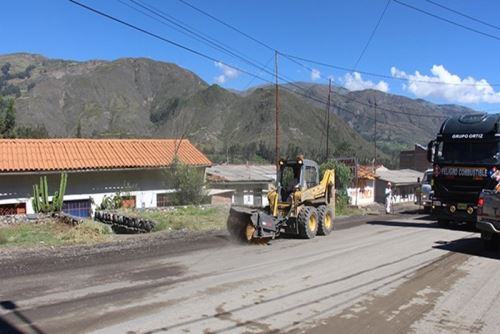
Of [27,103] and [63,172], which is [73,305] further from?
[27,103]

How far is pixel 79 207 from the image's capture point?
90.7 feet

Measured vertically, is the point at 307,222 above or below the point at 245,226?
above

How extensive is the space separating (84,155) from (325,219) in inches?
669

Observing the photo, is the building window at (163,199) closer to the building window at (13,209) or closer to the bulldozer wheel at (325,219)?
the building window at (13,209)

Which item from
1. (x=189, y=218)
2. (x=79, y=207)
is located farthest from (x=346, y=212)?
(x=79, y=207)

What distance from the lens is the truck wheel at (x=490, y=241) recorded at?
1375 cm

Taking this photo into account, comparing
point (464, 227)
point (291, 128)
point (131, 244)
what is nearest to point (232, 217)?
point (131, 244)

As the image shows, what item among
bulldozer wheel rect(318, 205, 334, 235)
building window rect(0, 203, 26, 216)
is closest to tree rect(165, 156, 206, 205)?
building window rect(0, 203, 26, 216)

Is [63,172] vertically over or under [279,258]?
over

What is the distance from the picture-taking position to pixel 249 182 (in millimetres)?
40000

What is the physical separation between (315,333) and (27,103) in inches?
6492

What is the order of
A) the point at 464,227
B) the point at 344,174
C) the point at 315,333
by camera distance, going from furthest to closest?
the point at 344,174 < the point at 464,227 < the point at 315,333

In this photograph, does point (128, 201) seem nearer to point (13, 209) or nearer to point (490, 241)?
point (13, 209)

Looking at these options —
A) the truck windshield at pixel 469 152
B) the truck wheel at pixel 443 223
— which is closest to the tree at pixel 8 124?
the truck wheel at pixel 443 223
